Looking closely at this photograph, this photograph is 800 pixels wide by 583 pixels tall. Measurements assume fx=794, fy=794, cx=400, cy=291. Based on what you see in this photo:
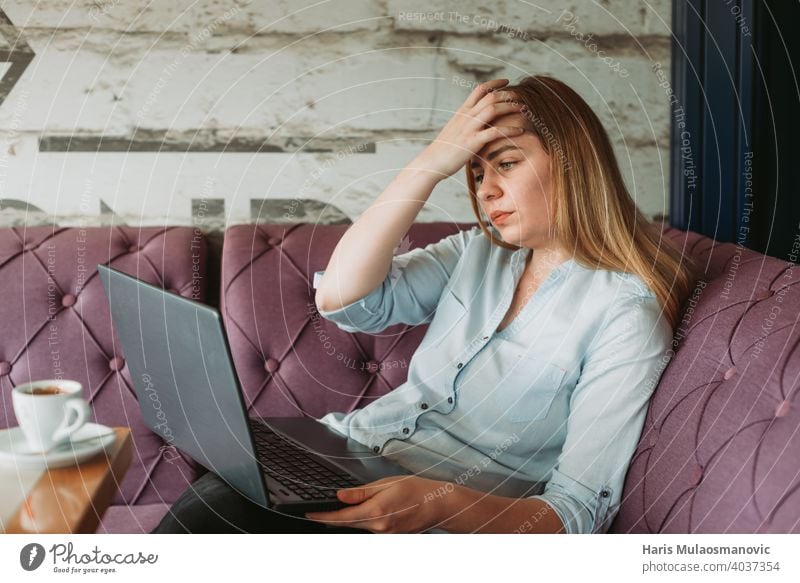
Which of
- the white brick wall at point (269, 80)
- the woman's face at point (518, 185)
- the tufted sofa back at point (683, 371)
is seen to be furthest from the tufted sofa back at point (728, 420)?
the white brick wall at point (269, 80)

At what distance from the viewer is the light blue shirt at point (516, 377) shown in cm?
67

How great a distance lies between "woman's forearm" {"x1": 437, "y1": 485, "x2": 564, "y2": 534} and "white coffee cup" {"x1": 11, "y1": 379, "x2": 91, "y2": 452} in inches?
11.6

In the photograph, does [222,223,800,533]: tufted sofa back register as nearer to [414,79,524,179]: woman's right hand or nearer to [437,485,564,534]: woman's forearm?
[437,485,564,534]: woman's forearm

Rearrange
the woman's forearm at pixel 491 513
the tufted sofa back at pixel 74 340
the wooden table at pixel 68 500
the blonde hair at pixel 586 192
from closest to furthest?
the wooden table at pixel 68 500 → the woman's forearm at pixel 491 513 → the blonde hair at pixel 586 192 → the tufted sofa back at pixel 74 340

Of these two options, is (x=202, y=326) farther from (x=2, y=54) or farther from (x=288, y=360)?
(x=2, y=54)

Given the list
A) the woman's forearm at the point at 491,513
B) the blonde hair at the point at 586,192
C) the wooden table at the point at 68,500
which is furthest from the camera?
the blonde hair at the point at 586,192

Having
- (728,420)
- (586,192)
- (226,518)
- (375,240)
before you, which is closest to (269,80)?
(375,240)

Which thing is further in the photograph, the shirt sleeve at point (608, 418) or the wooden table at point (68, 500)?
the shirt sleeve at point (608, 418)

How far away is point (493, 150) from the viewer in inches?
29.7

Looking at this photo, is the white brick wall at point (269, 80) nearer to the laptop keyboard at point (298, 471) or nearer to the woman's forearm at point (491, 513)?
the laptop keyboard at point (298, 471)

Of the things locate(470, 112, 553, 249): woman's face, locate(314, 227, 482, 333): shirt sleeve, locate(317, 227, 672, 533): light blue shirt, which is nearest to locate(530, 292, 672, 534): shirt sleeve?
locate(317, 227, 672, 533): light blue shirt
